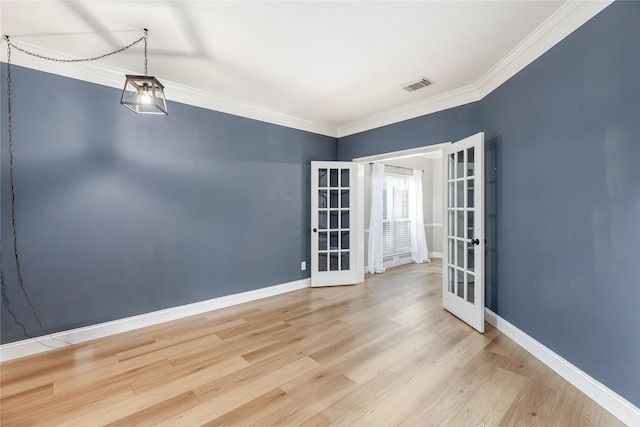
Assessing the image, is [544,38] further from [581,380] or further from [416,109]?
[581,380]

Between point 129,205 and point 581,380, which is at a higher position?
point 129,205

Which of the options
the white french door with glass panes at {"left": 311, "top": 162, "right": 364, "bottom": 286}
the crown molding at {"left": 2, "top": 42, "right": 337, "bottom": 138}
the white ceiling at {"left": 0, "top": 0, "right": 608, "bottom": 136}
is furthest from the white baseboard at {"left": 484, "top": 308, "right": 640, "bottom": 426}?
the crown molding at {"left": 2, "top": 42, "right": 337, "bottom": 138}

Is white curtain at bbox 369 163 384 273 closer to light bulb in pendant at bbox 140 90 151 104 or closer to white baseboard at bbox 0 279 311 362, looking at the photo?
white baseboard at bbox 0 279 311 362

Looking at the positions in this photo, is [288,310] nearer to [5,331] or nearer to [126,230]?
[126,230]

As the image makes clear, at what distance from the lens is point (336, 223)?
460 cm

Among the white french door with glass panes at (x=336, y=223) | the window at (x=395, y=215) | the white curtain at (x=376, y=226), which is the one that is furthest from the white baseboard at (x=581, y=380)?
the window at (x=395, y=215)

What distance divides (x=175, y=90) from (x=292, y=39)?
171 centimetres

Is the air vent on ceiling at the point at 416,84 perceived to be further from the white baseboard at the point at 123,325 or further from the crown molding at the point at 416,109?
the white baseboard at the point at 123,325

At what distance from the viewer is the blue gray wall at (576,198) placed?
63.1 inches

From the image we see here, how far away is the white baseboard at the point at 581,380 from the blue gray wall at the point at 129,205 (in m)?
2.98

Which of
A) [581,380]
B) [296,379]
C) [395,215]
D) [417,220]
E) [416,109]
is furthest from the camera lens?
[417,220]

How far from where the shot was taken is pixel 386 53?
2.47 m

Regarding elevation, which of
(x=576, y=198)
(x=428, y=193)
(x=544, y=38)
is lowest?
(x=576, y=198)

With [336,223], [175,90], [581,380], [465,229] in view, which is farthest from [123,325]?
[581,380]
